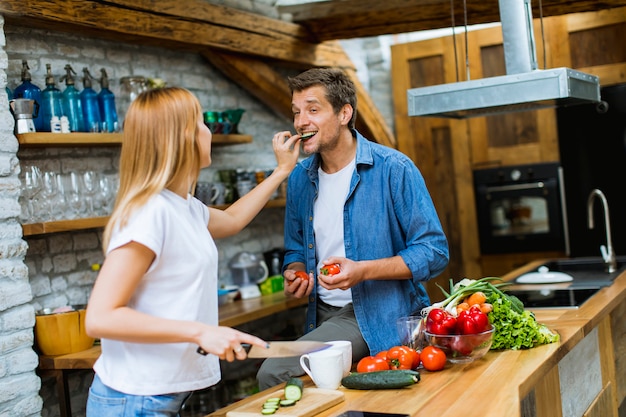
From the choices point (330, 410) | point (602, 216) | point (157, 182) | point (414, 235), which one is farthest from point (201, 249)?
point (602, 216)

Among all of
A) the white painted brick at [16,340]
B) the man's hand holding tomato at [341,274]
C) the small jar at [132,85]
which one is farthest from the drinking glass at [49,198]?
the man's hand holding tomato at [341,274]

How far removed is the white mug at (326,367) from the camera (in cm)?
250

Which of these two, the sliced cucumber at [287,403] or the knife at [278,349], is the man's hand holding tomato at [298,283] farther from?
the sliced cucumber at [287,403]

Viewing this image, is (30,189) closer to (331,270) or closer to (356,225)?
(356,225)

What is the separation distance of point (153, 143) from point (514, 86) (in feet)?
6.21

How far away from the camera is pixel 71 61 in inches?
179

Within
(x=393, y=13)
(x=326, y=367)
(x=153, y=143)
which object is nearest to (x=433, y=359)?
(x=326, y=367)

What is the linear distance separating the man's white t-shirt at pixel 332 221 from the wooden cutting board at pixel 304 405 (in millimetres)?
846

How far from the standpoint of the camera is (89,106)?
439 centimetres

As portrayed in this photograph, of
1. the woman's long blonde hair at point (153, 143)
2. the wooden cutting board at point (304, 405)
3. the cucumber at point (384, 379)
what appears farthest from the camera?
the cucumber at point (384, 379)

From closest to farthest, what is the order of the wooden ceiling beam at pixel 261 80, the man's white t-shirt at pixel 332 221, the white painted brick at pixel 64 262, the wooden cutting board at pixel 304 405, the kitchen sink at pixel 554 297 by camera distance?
the wooden cutting board at pixel 304 405
the man's white t-shirt at pixel 332 221
the kitchen sink at pixel 554 297
the white painted brick at pixel 64 262
the wooden ceiling beam at pixel 261 80

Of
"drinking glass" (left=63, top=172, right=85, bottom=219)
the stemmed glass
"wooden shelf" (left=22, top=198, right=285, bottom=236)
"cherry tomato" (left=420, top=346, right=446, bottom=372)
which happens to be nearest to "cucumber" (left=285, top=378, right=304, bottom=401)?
"cherry tomato" (left=420, top=346, right=446, bottom=372)

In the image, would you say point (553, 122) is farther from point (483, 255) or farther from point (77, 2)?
point (77, 2)

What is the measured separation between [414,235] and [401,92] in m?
4.26
